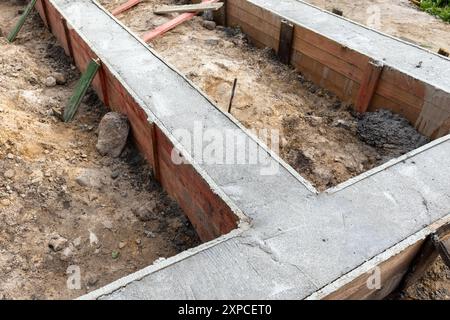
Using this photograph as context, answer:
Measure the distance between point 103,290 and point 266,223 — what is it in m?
1.62

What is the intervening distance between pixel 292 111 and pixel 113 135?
9.94 ft

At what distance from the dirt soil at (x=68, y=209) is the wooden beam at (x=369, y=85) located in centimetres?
359

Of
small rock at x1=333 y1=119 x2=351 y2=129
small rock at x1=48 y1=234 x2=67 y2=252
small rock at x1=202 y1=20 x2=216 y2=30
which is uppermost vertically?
small rock at x1=202 y1=20 x2=216 y2=30

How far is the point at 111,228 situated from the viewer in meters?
5.20

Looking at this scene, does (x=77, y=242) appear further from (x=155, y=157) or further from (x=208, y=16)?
(x=208, y=16)

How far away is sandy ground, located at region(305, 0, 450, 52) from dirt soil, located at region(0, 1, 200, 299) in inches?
312

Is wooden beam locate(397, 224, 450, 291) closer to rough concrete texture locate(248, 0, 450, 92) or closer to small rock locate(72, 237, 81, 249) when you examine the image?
rough concrete texture locate(248, 0, 450, 92)

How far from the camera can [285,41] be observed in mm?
7922

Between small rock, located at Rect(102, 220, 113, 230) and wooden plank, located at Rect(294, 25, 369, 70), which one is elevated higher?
wooden plank, located at Rect(294, 25, 369, 70)

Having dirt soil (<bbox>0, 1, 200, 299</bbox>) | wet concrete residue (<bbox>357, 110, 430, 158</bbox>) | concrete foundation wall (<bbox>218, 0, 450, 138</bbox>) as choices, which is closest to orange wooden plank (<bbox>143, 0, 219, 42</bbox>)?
concrete foundation wall (<bbox>218, 0, 450, 138</bbox>)

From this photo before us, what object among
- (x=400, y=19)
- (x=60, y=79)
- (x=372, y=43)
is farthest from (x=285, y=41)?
(x=400, y=19)

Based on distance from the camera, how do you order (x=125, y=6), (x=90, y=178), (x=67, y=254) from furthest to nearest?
(x=125, y=6), (x=90, y=178), (x=67, y=254)

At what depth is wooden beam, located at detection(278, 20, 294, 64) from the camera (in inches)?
303
